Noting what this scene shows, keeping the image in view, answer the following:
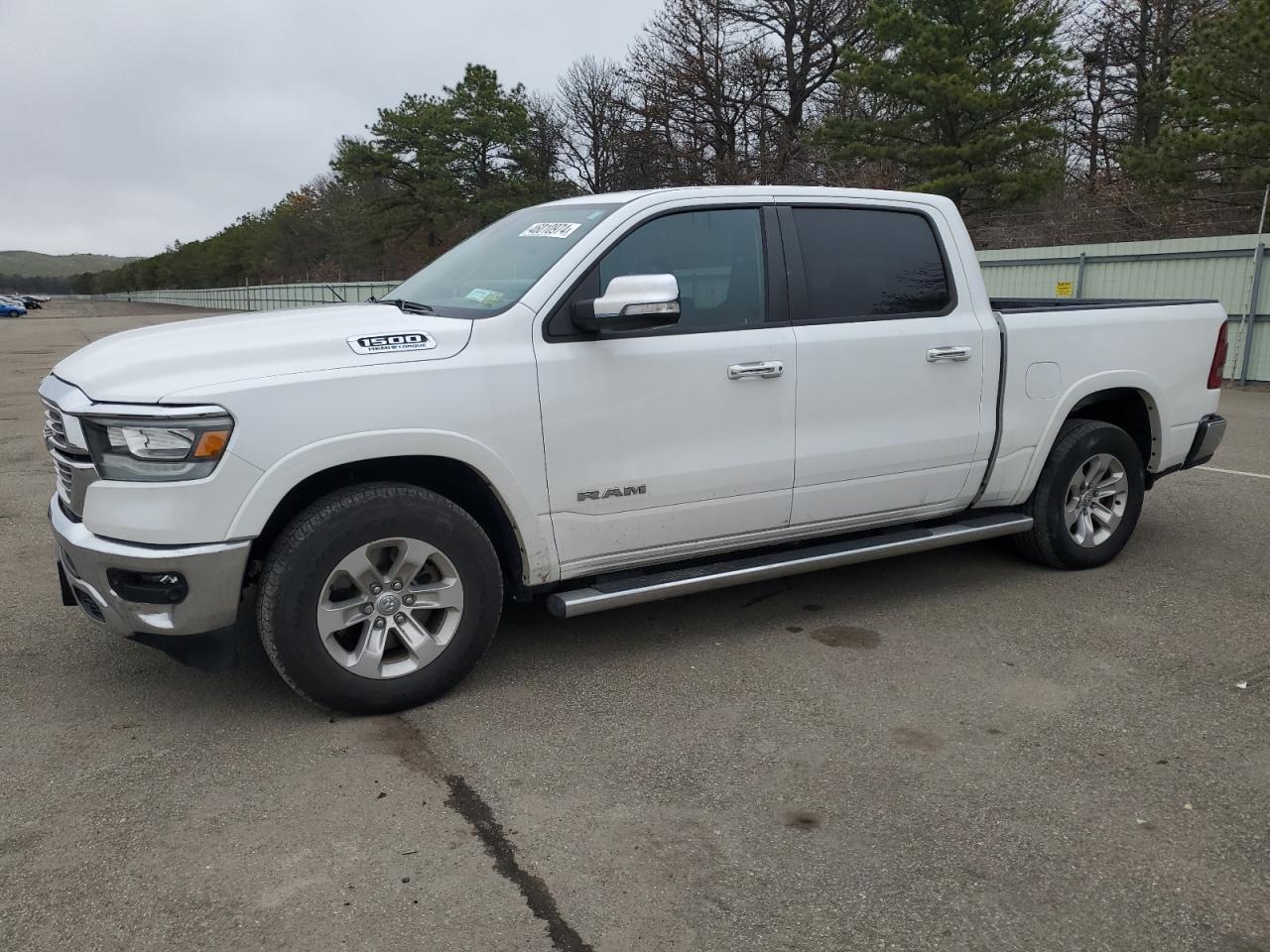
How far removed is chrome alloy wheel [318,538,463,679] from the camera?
3609 millimetres

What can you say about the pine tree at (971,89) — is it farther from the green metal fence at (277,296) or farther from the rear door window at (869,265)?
the rear door window at (869,265)

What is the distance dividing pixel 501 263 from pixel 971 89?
83.7 ft

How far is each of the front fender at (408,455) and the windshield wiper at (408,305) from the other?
76 centimetres

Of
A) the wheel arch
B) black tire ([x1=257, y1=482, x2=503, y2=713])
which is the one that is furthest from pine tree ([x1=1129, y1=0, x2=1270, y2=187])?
black tire ([x1=257, y1=482, x2=503, y2=713])

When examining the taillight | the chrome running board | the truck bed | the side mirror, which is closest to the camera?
the side mirror

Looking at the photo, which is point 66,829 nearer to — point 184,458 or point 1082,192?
point 184,458

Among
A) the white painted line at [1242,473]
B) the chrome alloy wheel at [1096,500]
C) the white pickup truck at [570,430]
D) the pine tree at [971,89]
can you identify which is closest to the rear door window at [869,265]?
the white pickup truck at [570,430]

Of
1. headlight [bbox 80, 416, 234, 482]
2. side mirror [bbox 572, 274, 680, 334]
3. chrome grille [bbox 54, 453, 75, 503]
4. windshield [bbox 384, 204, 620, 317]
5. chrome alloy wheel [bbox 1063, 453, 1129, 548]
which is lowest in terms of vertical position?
chrome alloy wheel [bbox 1063, 453, 1129, 548]

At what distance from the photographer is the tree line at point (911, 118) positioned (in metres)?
21.2

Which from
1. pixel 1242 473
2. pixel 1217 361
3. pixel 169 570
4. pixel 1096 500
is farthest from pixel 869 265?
pixel 1242 473

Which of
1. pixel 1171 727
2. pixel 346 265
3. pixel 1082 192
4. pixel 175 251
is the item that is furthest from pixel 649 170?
pixel 175 251

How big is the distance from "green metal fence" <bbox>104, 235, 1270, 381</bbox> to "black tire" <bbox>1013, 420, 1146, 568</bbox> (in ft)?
30.0

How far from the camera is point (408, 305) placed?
14.3 feet

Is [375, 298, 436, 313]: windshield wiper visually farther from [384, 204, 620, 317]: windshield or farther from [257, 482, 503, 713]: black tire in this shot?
[257, 482, 503, 713]: black tire
